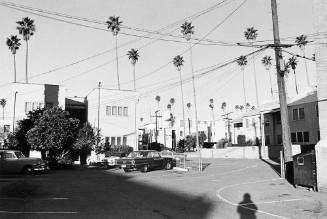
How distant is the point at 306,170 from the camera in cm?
1642

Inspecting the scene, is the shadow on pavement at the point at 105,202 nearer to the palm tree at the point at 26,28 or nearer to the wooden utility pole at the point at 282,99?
the wooden utility pole at the point at 282,99

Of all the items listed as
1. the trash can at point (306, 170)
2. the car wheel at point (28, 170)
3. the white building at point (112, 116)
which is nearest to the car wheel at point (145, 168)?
the car wheel at point (28, 170)

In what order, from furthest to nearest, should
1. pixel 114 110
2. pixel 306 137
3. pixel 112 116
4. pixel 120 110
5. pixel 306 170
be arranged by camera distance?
pixel 120 110 < pixel 114 110 < pixel 112 116 < pixel 306 137 < pixel 306 170

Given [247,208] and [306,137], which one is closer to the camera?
[247,208]

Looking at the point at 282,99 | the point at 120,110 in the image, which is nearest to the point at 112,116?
the point at 120,110

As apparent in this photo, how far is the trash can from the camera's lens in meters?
15.9

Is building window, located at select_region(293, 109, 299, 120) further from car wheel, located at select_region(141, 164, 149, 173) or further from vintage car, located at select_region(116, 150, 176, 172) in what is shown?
car wheel, located at select_region(141, 164, 149, 173)

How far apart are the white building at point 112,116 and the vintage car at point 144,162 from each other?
59.1ft

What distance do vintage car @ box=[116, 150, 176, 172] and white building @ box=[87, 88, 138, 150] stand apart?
710 inches

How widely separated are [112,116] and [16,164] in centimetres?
2149

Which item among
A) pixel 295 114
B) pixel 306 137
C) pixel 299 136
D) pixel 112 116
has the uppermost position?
pixel 112 116

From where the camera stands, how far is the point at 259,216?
1067 cm

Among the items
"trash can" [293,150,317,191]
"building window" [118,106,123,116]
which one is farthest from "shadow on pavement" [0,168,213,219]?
"building window" [118,106,123,116]

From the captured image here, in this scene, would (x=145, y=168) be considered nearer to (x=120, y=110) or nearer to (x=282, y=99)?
(x=282, y=99)
